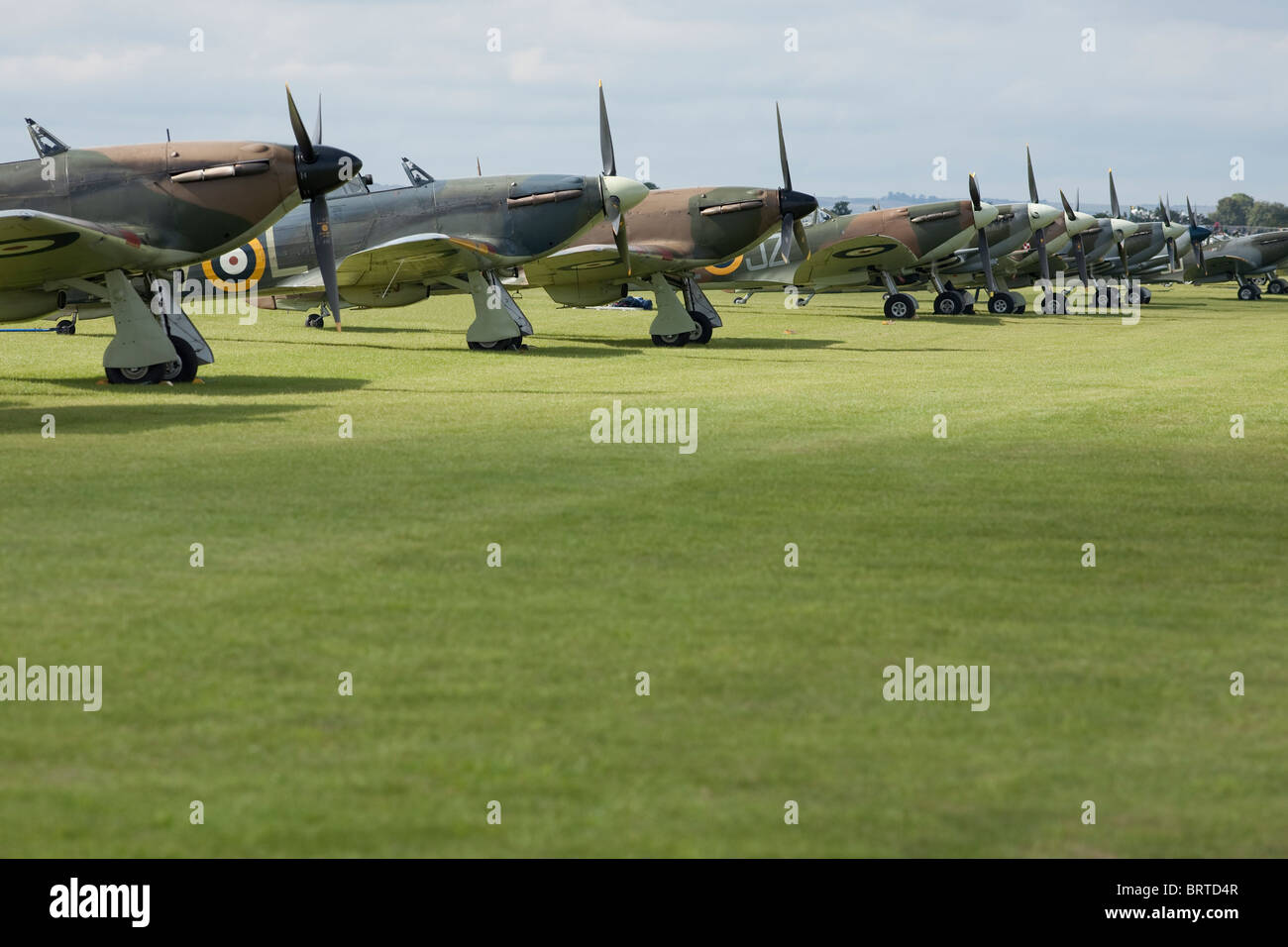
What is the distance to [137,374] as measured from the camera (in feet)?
66.9

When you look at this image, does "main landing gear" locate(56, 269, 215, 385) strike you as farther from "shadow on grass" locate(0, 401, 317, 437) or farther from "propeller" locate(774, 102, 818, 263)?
"propeller" locate(774, 102, 818, 263)

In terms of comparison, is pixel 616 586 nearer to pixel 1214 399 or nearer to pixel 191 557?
pixel 191 557

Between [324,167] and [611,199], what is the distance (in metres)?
9.96

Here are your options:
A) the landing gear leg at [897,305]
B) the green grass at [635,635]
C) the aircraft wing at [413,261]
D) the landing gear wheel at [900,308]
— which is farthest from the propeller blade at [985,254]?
the green grass at [635,635]

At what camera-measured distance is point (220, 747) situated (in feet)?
17.8

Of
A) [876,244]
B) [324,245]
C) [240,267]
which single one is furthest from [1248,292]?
[324,245]

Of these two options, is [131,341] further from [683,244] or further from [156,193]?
[683,244]

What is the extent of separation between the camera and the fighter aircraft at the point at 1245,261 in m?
74.6

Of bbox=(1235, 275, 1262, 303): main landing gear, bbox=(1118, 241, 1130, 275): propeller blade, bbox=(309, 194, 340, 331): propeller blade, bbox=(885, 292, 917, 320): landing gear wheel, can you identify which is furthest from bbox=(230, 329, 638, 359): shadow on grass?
bbox=(1235, 275, 1262, 303): main landing gear

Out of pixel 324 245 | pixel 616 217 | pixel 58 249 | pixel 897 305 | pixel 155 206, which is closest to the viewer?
pixel 58 249

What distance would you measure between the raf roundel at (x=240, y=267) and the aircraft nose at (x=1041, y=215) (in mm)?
33924

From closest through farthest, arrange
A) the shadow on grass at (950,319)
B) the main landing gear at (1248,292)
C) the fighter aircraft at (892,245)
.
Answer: the shadow on grass at (950,319)
the fighter aircraft at (892,245)
the main landing gear at (1248,292)

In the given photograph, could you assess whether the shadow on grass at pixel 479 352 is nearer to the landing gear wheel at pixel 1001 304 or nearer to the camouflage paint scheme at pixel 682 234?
the camouflage paint scheme at pixel 682 234

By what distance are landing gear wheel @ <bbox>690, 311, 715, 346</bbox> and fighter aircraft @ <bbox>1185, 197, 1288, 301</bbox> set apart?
153ft
